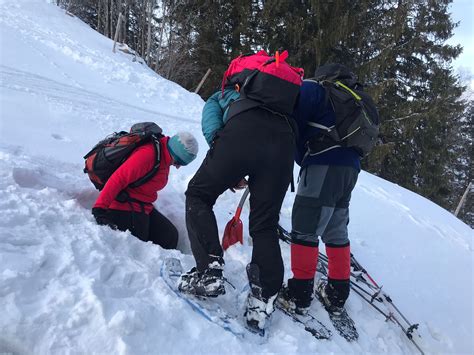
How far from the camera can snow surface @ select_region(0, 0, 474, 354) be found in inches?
71.7

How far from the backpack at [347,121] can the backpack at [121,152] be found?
1326 mm

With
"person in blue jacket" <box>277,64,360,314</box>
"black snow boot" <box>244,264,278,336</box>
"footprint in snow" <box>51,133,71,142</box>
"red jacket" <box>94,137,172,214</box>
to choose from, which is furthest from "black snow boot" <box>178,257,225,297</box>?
"footprint in snow" <box>51,133,71,142</box>

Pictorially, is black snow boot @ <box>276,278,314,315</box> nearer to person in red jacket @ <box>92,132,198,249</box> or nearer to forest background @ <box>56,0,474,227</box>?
person in red jacket @ <box>92,132,198,249</box>

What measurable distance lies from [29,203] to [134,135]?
98 centimetres

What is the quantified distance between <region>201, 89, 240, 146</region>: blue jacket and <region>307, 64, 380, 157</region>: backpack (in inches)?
23.6

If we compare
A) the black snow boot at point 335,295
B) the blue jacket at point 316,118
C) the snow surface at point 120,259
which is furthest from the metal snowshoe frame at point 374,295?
the blue jacket at point 316,118

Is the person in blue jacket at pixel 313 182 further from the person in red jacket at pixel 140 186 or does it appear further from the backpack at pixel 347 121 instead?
the person in red jacket at pixel 140 186

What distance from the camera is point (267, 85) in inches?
89.4

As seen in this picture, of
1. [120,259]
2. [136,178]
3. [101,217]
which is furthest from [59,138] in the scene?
[120,259]

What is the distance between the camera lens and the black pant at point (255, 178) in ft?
7.39

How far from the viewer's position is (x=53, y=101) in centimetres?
654

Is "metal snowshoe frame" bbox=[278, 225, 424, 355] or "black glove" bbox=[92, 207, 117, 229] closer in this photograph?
"black glove" bbox=[92, 207, 117, 229]

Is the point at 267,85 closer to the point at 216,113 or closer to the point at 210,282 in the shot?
the point at 216,113

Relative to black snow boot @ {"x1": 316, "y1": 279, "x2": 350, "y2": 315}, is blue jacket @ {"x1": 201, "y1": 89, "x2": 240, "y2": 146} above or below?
above
